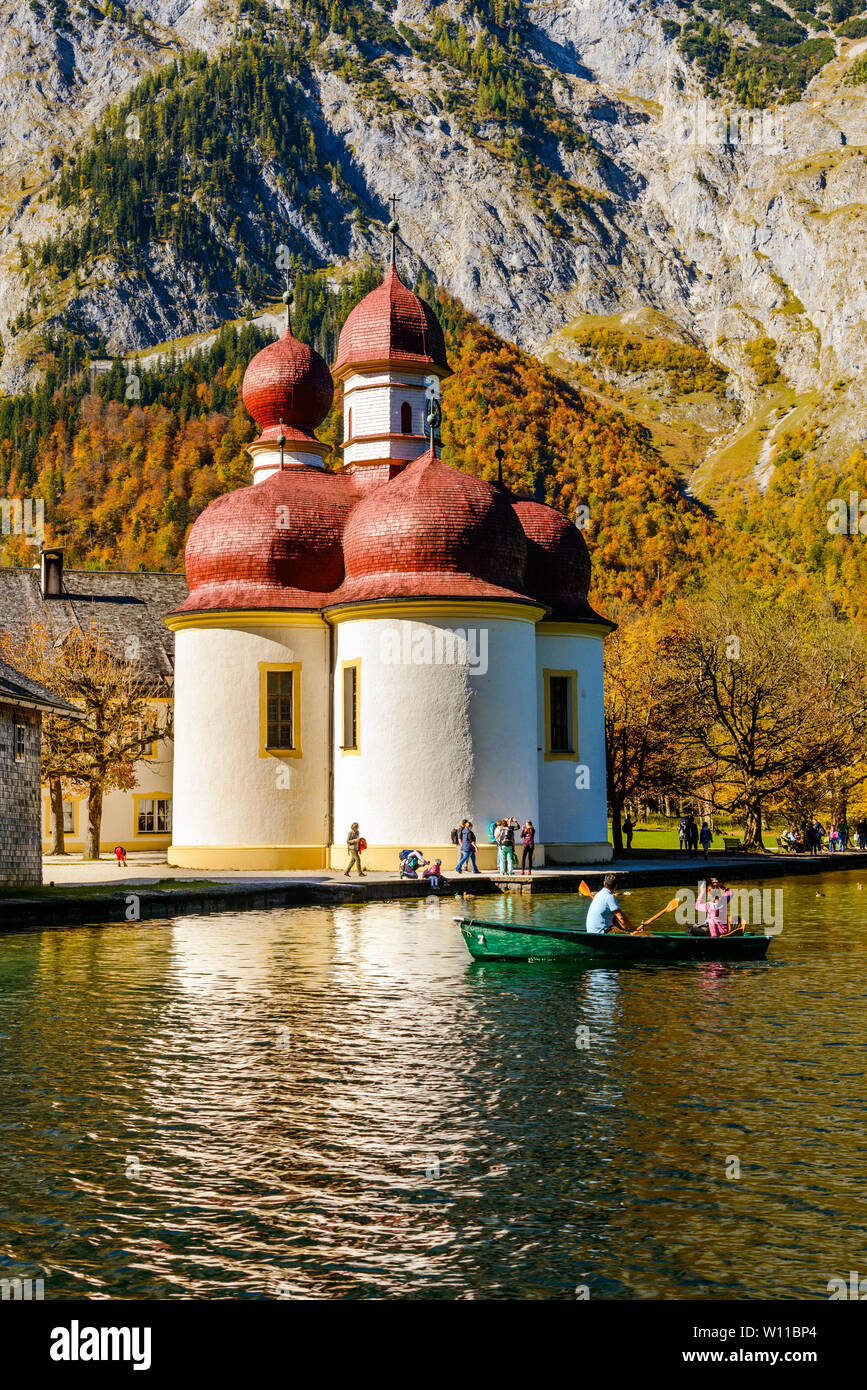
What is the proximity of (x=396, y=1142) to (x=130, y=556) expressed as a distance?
131 metres

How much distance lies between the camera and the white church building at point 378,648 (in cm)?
3788

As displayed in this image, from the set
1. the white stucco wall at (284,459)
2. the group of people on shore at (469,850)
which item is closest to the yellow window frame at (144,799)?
the white stucco wall at (284,459)

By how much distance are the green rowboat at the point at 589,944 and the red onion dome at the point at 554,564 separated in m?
23.2

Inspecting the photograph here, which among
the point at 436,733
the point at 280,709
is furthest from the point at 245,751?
the point at 436,733

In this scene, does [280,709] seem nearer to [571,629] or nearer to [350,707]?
[350,707]

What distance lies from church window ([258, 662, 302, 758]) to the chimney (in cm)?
2238

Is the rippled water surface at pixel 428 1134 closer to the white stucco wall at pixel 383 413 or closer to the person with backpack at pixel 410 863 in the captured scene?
the person with backpack at pixel 410 863

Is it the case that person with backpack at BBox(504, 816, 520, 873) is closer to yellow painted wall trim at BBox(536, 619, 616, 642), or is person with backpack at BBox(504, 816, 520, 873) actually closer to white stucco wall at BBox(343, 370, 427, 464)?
yellow painted wall trim at BBox(536, 619, 616, 642)

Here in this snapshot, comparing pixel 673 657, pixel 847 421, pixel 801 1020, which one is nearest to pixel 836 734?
pixel 673 657

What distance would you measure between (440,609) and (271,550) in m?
6.66

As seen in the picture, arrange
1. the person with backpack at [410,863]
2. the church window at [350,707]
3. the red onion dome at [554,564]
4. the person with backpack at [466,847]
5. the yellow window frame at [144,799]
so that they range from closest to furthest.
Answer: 1. the person with backpack at [410,863]
2. the person with backpack at [466,847]
3. the church window at [350,707]
4. the red onion dome at [554,564]
5. the yellow window frame at [144,799]

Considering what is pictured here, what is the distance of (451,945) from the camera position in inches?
951

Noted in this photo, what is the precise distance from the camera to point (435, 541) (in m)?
38.4
